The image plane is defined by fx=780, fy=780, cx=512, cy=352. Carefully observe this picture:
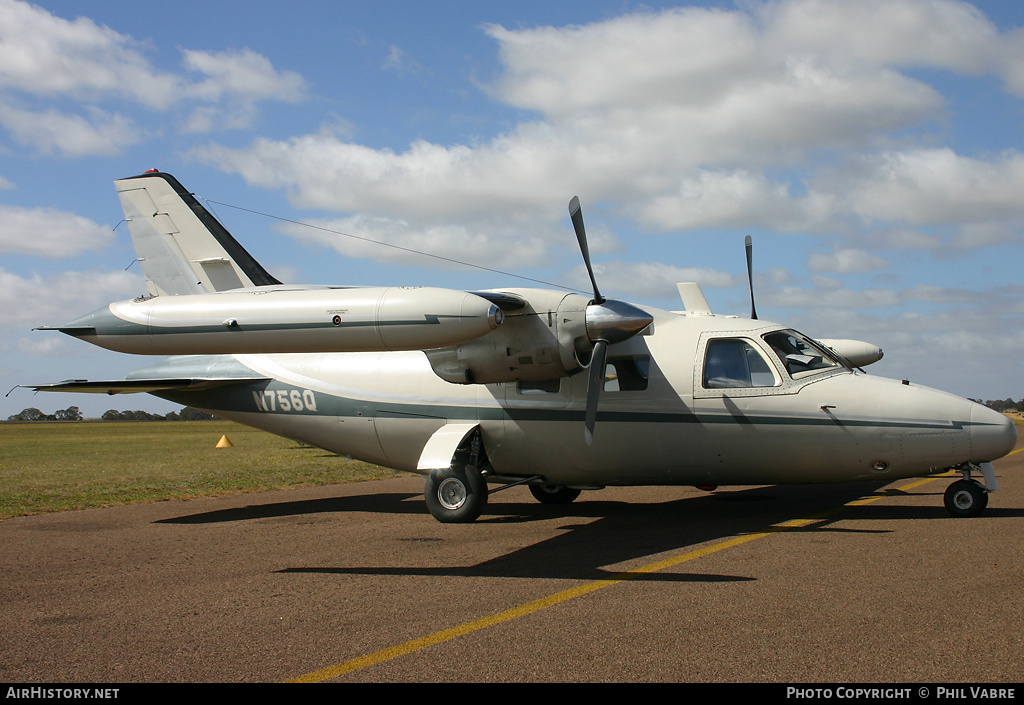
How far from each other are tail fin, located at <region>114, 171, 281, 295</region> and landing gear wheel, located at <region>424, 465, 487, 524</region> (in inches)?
223

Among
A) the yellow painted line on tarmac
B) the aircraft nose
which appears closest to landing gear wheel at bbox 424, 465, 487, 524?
the yellow painted line on tarmac

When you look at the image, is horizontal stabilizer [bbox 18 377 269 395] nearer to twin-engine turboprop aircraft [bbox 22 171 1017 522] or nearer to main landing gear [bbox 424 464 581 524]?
twin-engine turboprop aircraft [bbox 22 171 1017 522]

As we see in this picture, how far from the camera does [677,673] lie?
4855 mm

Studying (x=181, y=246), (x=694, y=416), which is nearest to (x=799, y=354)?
(x=694, y=416)

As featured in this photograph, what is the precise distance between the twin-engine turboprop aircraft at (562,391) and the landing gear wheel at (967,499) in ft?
0.10

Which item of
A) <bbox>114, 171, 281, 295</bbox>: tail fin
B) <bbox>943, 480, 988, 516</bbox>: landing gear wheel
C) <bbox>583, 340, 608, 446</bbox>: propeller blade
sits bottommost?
<bbox>943, 480, 988, 516</bbox>: landing gear wheel

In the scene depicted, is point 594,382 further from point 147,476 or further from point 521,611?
point 147,476

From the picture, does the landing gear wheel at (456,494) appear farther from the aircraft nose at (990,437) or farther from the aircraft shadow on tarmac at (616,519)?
the aircraft nose at (990,437)

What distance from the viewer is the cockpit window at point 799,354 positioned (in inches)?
457

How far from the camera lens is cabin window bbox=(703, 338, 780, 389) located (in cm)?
1155

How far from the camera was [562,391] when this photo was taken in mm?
12422

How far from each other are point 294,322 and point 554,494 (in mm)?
7287
